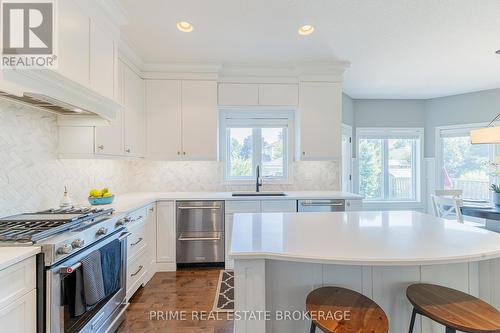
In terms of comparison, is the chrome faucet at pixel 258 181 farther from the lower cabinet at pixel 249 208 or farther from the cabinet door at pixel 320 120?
the cabinet door at pixel 320 120

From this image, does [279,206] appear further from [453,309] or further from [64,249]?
[64,249]

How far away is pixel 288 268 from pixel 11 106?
2.20 metres

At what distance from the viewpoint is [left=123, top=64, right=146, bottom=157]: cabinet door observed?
9.12ft

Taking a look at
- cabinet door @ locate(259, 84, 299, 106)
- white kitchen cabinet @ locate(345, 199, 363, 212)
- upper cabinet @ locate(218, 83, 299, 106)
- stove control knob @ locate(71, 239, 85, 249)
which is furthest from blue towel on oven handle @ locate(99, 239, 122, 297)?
white kitchen cabinet @ locate(345, 199, 363, 212)

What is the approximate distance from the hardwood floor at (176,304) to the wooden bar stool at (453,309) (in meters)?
1.39

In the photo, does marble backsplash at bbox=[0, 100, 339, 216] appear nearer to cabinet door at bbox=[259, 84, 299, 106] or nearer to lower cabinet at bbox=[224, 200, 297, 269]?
lower cabinet at bbox=[224, 200, 297, 269]

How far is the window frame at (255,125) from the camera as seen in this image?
3.68 meters

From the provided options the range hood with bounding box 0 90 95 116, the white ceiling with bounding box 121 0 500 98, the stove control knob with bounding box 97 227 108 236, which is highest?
the white ceiling with bounding box 121 0 500 98

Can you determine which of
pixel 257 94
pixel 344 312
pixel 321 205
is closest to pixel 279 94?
pixel 257 94

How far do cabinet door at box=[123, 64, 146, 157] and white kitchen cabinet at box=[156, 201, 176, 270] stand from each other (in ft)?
2.48

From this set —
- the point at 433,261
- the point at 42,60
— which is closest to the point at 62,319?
the point at 42,60

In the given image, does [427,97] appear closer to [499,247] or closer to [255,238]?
[499,247]

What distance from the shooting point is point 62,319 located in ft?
4.25

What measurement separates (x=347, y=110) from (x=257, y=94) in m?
2.09
